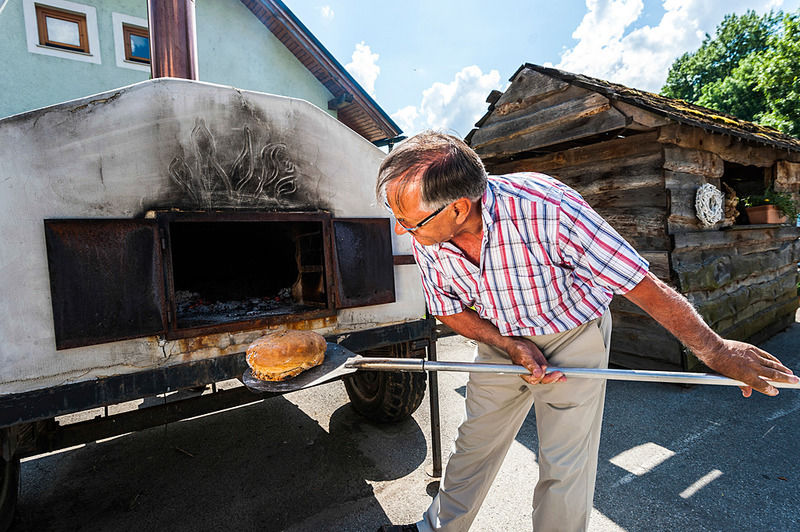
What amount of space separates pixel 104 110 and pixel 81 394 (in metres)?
1.31

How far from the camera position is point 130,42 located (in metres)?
7.07

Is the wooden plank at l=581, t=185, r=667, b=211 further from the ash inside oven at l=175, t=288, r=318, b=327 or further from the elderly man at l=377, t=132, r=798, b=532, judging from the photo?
the ash inside oven at l=175, t=288, r=318, b=327

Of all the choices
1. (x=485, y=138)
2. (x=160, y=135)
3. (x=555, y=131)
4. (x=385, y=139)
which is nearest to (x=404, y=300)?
(x=160, y=135)

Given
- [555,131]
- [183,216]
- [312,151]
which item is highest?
[555,131]

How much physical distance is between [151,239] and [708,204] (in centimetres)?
505

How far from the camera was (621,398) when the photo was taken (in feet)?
12.4

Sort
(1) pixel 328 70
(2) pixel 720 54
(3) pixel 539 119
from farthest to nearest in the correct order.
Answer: (2) pixel 720 54
(1) pixel 328 70
(3) pixel 539 119

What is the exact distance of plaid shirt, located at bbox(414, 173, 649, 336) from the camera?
139cm

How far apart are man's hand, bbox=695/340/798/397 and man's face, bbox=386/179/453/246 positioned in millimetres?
1017

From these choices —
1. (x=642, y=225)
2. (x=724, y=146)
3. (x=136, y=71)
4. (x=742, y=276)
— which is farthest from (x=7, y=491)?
(x=136, y=71)

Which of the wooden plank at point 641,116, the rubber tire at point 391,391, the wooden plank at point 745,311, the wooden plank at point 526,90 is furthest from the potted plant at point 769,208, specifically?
the rubber tire at point 391,391

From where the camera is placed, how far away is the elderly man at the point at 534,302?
1.38m

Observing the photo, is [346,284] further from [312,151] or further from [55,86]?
[55,86]

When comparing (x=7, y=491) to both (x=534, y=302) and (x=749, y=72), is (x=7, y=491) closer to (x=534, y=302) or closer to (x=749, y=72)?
(x=534, y=302)
